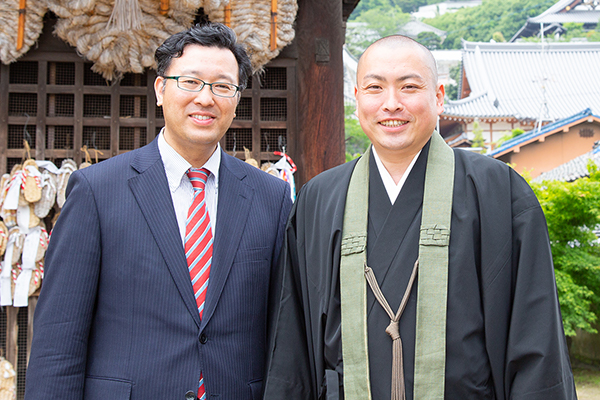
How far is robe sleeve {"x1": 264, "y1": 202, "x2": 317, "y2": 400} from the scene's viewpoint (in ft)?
6.50

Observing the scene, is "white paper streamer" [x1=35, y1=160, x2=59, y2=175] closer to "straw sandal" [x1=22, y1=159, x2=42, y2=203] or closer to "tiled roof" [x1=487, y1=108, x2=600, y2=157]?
"straw sandal" [x1=22, y1=159, x2=42, y2=203]

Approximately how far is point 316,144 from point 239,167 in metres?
1.69

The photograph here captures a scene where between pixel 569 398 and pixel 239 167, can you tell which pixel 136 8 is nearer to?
pixel 239 167

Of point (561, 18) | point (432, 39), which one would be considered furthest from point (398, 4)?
point (561, 18)

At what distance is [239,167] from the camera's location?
2.34m

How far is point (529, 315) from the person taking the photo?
5.71ft

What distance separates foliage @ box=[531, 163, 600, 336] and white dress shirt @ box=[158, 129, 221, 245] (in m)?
5.57

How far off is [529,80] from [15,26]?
82.0ft

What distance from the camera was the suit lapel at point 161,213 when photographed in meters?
1.92

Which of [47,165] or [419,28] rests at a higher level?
[419,28]

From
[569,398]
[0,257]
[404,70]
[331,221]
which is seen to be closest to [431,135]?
[404,70]

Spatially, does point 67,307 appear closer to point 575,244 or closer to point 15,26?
point 15,26

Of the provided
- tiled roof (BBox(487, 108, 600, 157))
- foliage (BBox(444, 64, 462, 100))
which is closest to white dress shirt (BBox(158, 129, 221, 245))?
tiled roof (BBox(487, 108, 600, 157))

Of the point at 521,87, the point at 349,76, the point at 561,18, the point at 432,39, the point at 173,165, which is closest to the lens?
the point at 173,165
